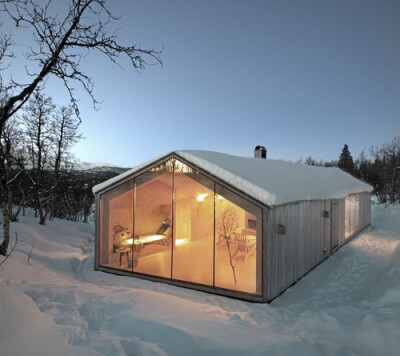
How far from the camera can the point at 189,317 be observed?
13.4 feet

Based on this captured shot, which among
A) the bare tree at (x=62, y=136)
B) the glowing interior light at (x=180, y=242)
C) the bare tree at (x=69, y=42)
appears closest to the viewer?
the bare tree at (x=69, y=42)

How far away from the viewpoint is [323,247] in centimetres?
832

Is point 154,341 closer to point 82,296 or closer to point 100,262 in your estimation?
point 82,296

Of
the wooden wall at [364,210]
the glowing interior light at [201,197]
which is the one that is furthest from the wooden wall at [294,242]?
the wooden wall at [364,210]

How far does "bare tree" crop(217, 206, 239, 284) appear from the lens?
5.83 m

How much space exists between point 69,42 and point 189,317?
438cm

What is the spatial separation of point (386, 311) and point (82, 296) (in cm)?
504

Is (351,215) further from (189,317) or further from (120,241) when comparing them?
(189,317)

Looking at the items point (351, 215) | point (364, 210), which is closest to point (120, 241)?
point (351, 215)

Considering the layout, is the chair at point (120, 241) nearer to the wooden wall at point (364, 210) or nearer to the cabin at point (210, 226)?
the cabin at point (210, 226)

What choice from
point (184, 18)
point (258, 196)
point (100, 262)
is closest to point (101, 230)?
point (100, 262)

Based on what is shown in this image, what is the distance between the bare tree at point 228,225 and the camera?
230 inches

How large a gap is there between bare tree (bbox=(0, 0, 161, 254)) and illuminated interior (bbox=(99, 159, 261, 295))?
120 inches

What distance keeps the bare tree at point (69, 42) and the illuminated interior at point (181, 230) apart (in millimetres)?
3053
